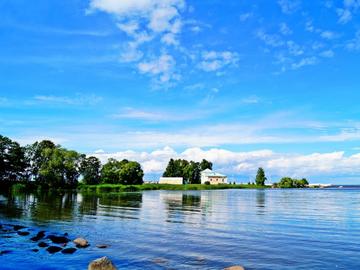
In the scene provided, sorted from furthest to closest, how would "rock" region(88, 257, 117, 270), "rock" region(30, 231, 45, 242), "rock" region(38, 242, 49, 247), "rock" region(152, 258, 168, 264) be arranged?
"rock" region(30, 231, 45, 242), "rock" region(38, 242, 49, 247), "rock" region(152, 258, 168, 264), "rock" region(88, 257, 117, 270)

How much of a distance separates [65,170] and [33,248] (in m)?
130

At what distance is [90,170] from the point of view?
187875mm

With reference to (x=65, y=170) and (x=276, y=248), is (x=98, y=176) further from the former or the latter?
(x=276, y=248)

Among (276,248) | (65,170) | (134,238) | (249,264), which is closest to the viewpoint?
(249,264)

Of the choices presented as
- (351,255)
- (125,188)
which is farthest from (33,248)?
(125,188)

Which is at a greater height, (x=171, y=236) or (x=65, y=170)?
(x=65, y=170)

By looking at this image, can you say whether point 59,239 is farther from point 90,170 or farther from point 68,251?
point 90,170

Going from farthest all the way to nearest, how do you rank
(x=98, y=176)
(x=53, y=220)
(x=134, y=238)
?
(x=98, y=176), (x=53, y=220), (x=134, y=238)

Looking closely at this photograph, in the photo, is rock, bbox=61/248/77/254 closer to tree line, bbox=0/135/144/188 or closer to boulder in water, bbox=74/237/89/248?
boulder in water, bbox=74/237/89/248

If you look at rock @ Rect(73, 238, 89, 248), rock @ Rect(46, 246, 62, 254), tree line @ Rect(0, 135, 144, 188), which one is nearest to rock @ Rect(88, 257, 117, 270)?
rock @ Rect(46, 246, 62, 254)

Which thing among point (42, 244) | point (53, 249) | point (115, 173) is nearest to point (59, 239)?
point (42, 244)

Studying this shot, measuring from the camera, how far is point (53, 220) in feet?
162

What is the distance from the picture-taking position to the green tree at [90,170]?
181m

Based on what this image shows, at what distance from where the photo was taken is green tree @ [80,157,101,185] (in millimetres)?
181288
